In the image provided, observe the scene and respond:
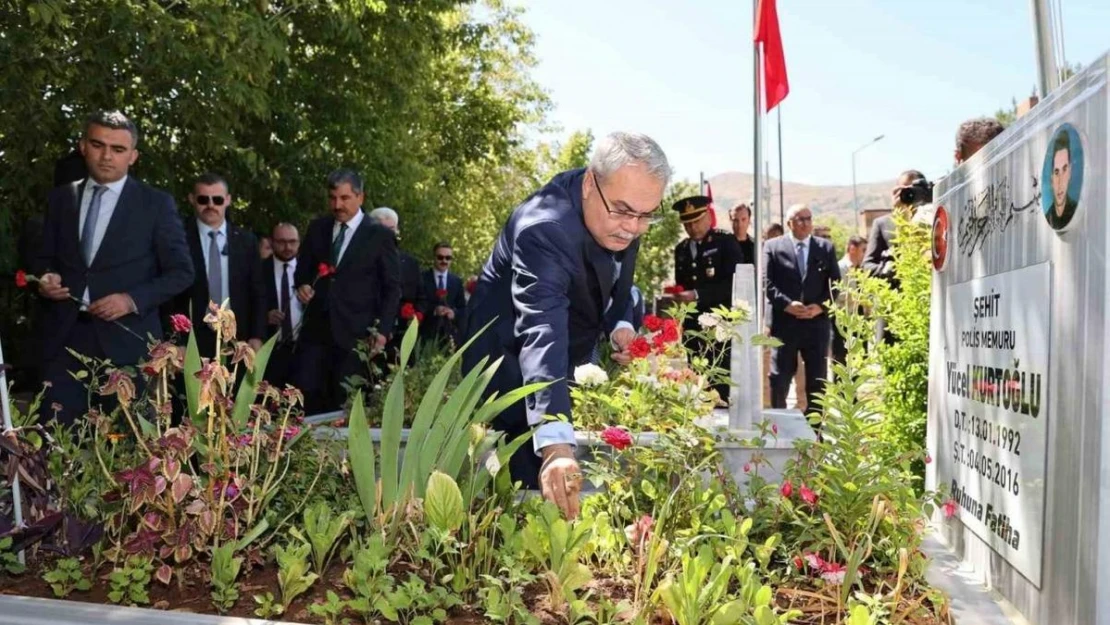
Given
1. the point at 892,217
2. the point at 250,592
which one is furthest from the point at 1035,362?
the point at 892,217

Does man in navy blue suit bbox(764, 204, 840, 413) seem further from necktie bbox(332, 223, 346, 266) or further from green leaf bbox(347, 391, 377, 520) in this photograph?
green leaf bbox(347, 391, 377, 520)

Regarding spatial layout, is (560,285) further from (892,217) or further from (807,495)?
(892,217)

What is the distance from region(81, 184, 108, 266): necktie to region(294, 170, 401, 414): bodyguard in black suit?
202cm

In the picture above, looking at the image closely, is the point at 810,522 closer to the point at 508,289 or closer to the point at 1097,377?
the point at 1097,377

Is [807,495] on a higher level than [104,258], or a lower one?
lower

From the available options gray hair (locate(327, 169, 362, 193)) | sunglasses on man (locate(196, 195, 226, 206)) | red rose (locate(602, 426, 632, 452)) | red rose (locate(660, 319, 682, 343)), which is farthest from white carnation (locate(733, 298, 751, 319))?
sunglasses on man (locate(196, 195, 226, 206))

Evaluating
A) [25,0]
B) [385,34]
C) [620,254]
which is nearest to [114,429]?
[620,254]

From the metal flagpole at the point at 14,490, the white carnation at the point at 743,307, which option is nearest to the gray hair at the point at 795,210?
the white carnation at the point at 743,307

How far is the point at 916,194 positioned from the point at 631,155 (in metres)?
3.86

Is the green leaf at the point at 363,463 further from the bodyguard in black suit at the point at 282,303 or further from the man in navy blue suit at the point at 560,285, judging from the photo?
the bodyguard in black suit at the point at 282,303

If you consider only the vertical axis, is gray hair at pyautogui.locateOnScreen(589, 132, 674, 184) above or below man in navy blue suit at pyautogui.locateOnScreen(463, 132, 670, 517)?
above

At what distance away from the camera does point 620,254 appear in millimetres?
3580

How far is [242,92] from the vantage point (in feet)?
28.7

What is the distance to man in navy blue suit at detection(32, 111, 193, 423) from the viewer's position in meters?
4.86
